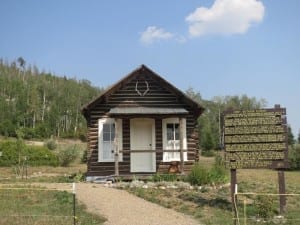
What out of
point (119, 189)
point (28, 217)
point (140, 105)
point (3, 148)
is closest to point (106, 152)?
point (140, 105)

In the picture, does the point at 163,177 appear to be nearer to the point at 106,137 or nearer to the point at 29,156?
the point at 106,137

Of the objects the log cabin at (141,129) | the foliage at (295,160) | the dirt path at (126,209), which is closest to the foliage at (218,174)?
the log cabin at (141,129)

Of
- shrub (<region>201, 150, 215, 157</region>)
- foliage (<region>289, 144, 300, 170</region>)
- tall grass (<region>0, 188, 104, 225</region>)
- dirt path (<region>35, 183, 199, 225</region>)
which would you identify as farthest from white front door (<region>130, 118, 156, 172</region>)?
shrub (<region>201, 150, 215, 157</region>)

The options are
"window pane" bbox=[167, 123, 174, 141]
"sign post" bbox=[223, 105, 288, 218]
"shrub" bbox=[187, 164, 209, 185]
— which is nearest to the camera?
"sign post" bbox=[223, 105, 288, 218]

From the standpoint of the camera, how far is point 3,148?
36.1m

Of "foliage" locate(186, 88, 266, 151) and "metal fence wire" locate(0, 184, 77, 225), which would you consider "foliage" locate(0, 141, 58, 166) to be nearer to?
"metal fence wire" locate(0, 184, 77, 225)

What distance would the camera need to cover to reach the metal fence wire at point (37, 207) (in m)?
11.4

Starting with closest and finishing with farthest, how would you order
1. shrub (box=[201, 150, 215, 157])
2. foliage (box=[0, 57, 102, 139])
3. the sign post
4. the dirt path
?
the dirt path → the sign post → shrub (box=[201, 150, 215, 157]) → foliage (box=[0, 57, 102, 139])

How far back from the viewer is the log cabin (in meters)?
21.2

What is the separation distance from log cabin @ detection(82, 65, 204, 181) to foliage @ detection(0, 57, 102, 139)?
41.8 metres

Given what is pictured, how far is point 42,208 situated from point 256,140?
6.99m

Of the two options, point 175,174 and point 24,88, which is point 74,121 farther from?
point 175,174

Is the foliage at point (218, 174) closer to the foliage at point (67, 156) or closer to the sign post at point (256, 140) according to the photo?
the sign post at point (256, 140)

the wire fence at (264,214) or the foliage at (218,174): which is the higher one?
the foliage at (218,174)
